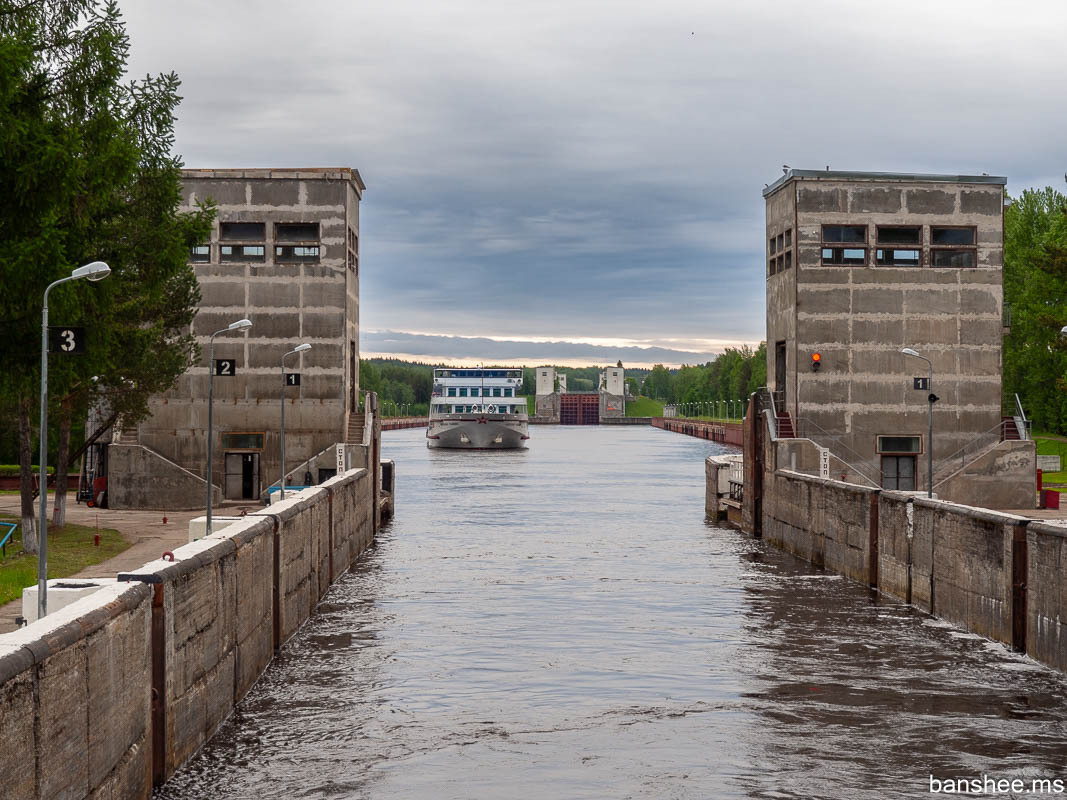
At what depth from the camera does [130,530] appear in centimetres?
4025

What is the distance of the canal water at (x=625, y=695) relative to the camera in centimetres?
1619

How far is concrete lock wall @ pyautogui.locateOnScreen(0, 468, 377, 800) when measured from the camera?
10.3 meters

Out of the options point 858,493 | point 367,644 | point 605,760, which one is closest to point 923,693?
point 605,760

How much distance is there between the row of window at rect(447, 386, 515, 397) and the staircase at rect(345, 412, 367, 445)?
96246 mm

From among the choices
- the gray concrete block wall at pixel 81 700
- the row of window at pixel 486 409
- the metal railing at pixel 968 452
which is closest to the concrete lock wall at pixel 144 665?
the gray concrete block wall at pixel 81 700

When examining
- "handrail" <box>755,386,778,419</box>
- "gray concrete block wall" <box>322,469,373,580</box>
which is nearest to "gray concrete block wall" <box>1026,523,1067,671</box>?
"gray concrete block wall" <box>322,469,373,580</box>

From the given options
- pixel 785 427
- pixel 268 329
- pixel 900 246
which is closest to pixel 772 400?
pixel 785 427

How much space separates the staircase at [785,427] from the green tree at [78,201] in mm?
22080

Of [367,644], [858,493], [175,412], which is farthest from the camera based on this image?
[175,412]

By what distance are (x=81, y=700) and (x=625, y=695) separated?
37.3 ft

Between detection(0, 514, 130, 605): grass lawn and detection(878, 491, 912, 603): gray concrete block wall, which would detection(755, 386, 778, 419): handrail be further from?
detection(0, 514, 130, 605): grass lawn

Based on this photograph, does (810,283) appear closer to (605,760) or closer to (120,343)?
(120,343)

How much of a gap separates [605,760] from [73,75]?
23.3m

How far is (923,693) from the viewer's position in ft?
68.1
